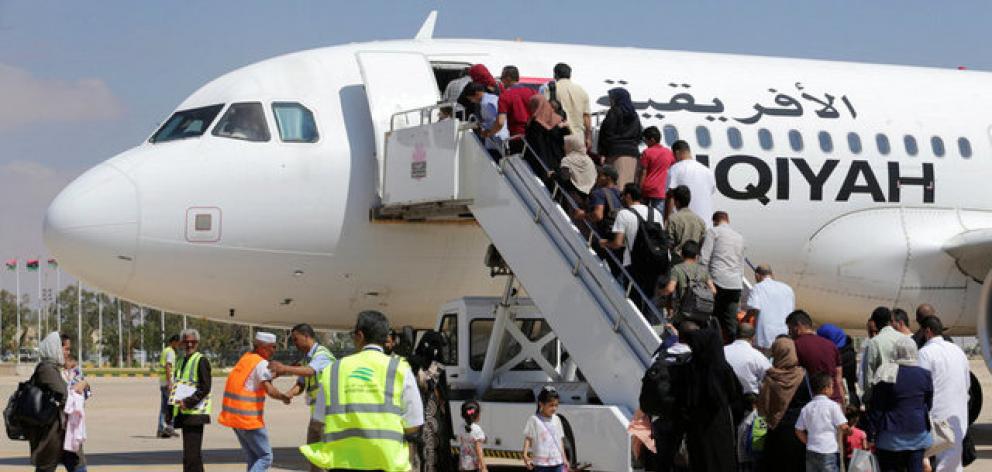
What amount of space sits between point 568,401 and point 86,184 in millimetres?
6090

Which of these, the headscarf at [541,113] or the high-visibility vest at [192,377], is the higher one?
the headscarf at [541,113]

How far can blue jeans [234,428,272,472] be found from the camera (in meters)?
13.9

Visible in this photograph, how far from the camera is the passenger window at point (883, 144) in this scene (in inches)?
809

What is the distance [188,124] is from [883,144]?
8886 millimetres

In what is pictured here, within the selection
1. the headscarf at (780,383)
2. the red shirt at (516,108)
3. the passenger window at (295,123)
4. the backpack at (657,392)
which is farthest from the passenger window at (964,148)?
the backpack at (657,392)

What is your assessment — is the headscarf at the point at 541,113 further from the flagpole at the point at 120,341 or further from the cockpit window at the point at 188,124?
the flagpole at the point at 120,341

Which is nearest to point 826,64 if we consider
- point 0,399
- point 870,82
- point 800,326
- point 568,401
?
point 870,82

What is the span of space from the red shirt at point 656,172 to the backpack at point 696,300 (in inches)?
108

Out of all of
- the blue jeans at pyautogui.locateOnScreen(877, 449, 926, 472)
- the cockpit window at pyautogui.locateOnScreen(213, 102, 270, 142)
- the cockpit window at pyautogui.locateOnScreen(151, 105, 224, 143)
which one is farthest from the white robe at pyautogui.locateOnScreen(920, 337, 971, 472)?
the cockpit window at pyautogui.locateOnScreen(151, 105, 224, 143)

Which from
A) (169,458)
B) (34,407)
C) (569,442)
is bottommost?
(169,458)

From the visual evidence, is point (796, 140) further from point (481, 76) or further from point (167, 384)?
point (167, 384)

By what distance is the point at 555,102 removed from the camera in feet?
56.0

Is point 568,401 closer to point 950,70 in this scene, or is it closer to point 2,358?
point 950,70

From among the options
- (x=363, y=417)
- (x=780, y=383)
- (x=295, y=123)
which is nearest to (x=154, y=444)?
(x=295, y=123)
